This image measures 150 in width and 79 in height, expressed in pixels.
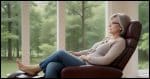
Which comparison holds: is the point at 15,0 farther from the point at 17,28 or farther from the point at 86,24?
the point at 86,24

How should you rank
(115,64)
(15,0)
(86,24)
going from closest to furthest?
(115,64), (15,0), (86,24)

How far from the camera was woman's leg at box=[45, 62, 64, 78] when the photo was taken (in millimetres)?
3043

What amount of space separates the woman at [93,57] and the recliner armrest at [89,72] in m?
0.13

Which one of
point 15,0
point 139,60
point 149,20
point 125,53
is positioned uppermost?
point 15,0

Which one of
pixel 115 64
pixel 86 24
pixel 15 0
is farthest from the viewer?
pixel 86 24

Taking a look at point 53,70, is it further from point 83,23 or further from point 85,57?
point 83,23

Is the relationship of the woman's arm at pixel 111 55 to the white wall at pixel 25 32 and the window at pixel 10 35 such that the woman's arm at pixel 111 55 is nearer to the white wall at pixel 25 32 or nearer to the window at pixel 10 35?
the white wall at pixel 25 32

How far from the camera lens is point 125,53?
3.22m

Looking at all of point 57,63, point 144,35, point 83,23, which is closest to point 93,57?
point 57,63

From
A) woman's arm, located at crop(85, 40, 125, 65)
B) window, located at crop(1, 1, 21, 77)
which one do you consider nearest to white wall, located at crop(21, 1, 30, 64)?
window, located at crop(1, 1, 21, 77)

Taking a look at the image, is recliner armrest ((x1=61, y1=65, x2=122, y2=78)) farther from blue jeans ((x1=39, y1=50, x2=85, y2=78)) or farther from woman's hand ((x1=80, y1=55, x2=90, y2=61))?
woman's hand ((x1=80, y1=55, x2=90, y2=61))

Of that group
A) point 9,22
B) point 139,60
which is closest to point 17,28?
point 9,22

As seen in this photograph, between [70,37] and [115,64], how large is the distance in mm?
1442

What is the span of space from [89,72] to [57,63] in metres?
0.39
